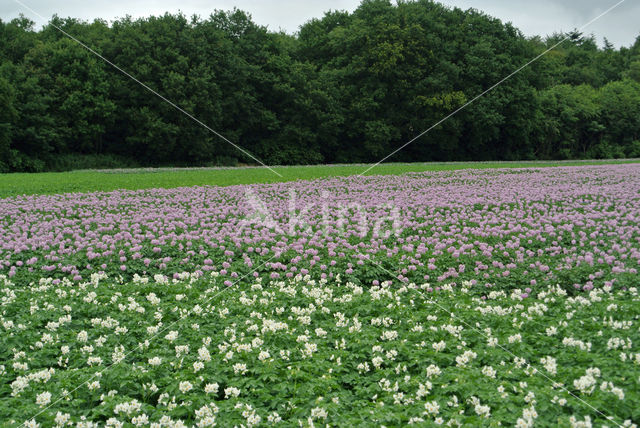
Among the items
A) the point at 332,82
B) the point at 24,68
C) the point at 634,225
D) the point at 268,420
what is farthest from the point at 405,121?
the point at 268,420

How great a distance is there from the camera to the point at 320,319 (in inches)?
244

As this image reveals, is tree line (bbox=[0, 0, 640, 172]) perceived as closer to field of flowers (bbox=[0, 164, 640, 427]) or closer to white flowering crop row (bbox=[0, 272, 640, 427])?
field of flowers (bbox=[0, 164, 640, 427])

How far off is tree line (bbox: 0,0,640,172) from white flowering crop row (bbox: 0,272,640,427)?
3695 centimetres

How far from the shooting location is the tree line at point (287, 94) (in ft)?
135

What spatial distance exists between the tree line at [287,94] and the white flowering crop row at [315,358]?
3695cm

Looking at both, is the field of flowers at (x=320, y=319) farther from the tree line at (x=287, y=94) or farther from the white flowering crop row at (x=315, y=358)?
the tree line at (x=287, y=94)

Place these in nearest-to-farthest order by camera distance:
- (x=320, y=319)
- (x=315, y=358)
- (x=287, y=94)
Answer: (x=315, y=358)
(x=320, y=319)
(x=287, y=94)

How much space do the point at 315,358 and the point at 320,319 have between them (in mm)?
1321

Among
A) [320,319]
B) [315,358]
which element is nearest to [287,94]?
[320,319]

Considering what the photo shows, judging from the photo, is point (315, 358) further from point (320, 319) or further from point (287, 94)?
point (287, 94)

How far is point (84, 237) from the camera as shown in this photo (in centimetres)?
1023

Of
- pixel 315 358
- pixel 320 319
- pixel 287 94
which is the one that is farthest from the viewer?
pixel 287 94

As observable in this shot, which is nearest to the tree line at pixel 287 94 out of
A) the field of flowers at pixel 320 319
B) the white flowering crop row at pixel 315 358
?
the field of flowers at pixel 320 319

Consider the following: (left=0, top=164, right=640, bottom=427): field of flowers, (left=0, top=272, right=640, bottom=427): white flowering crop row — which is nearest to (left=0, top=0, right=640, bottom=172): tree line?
(left=0, top=164, right=640, bottom=427): field of flowers
